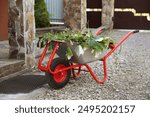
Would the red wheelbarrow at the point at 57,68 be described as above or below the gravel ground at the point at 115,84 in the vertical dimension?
above

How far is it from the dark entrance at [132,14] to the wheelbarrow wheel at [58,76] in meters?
11.6

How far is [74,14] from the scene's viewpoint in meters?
12.7

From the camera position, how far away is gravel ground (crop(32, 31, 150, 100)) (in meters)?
6.71

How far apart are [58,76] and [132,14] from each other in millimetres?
11982

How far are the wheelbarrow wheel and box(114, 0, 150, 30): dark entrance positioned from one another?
38.1 feet

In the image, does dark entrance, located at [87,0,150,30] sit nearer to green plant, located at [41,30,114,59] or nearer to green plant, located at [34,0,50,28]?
green plant, located at [34,0,50,28]

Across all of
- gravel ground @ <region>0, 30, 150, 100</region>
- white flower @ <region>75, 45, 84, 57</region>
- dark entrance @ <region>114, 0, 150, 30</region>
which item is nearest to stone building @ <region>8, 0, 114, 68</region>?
gravel ground @ <region>0, 30, 150, 100</region>

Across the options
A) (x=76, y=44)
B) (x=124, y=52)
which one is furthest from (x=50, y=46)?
(x=124, y=52)

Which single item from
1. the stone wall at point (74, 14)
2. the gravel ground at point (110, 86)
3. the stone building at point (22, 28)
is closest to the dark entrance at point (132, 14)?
the stone wall at point (74, 14)

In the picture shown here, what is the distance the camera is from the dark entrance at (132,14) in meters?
18.4

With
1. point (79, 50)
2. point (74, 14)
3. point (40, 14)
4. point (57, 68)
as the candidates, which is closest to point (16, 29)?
point (57, 68)

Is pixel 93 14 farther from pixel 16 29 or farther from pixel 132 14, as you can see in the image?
pixel 16 29

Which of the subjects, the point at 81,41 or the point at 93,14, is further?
the point at 93,14

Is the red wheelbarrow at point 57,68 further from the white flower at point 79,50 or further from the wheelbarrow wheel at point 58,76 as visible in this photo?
the white flower at point 79,50
